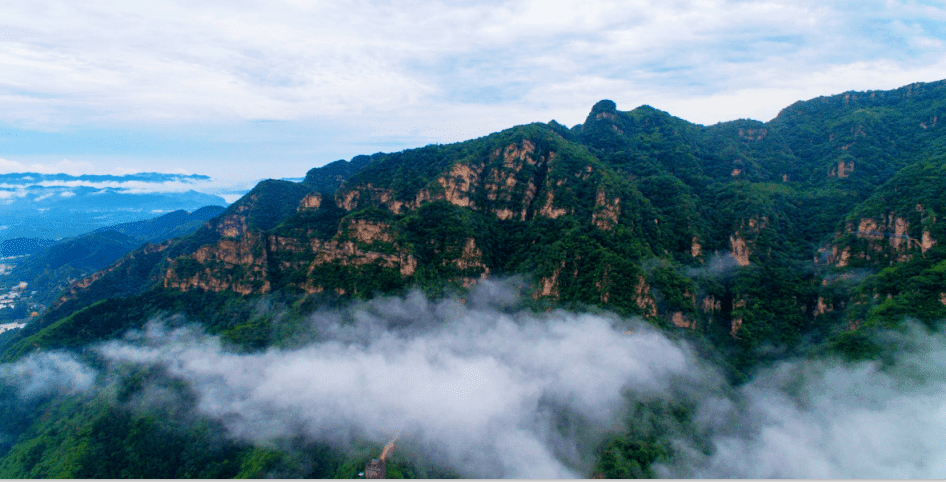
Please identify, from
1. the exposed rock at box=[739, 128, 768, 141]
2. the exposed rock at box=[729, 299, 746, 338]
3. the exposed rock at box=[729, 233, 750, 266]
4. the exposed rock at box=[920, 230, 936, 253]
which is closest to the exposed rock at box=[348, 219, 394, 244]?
the exposed rock at box=[729, 299, 746, 338]

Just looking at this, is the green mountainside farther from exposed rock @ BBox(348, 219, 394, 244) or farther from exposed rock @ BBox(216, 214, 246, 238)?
exposed rock @ BBox(216, 214, 246, 238)

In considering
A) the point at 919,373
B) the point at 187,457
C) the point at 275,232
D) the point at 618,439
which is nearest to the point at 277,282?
the point at 275,232

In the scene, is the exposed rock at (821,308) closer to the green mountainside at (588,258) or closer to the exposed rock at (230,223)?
the green mountainside at (588,258)

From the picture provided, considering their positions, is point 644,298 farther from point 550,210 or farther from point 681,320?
point 550,210

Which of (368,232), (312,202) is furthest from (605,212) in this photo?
(312,202)

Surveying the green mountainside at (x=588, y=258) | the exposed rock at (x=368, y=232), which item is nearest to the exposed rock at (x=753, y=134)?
the green mountainside at (x=588, y=258)
